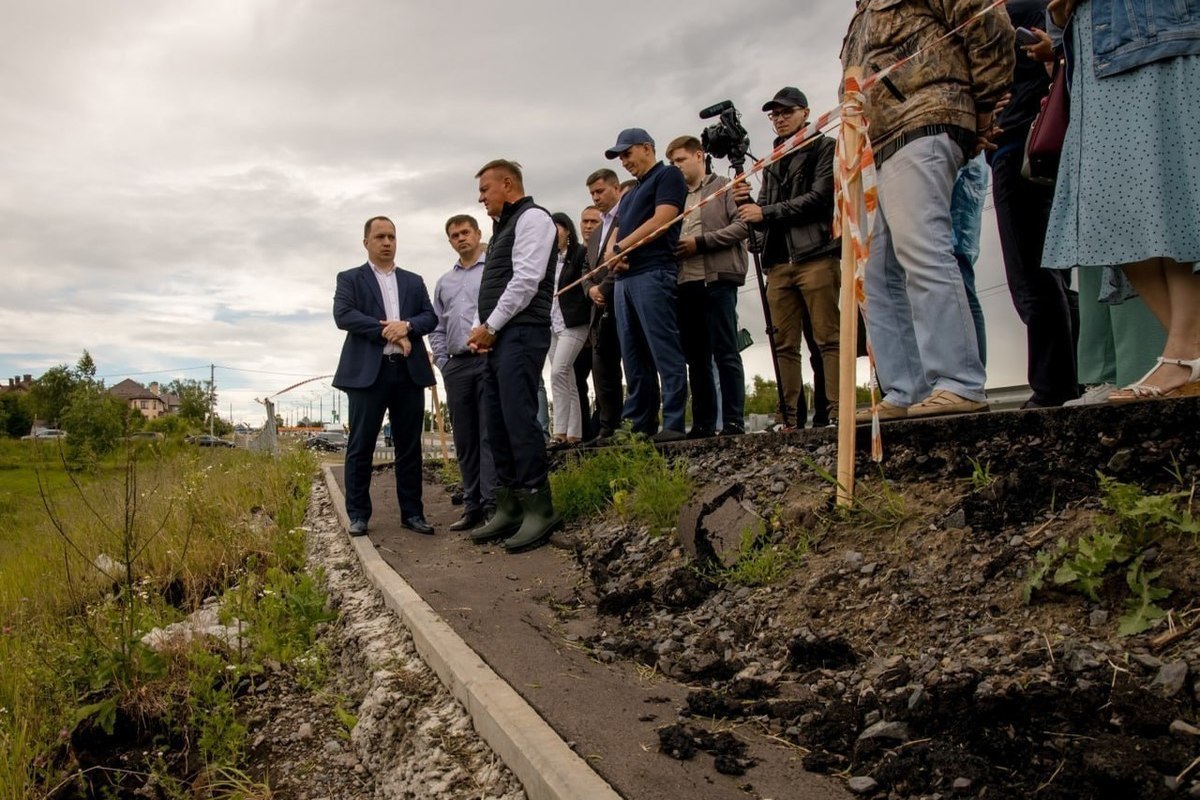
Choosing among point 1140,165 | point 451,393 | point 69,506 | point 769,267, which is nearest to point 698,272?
point 769,267

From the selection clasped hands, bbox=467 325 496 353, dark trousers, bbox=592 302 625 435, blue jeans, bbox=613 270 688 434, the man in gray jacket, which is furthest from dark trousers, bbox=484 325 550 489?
dark trousers, bbox=592 302 625 435

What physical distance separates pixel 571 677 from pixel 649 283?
11.3 ft

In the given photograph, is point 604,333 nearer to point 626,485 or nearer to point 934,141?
point 626,485

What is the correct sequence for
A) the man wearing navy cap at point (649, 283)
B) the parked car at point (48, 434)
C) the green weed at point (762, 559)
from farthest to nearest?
the man wearing navy cap at point (649, 283) < the parked car at point (48, 434) < the green weed at point (762, 559)

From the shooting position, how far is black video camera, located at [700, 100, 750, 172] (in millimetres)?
6672

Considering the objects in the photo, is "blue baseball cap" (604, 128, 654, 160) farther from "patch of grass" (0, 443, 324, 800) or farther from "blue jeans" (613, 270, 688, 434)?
"patch of grass" (0, 443, 324, 800)

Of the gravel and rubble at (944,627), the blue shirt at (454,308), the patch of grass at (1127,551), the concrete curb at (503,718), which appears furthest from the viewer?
the blue shirt at (454,308)

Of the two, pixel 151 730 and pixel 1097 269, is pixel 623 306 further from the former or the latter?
pixel 151 730

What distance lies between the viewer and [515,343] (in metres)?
5.65

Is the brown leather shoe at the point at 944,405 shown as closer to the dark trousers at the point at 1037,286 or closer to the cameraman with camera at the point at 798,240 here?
the dark trousers at the point at 1037,286

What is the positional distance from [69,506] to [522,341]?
520cm

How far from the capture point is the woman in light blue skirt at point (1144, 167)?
2.87 meters

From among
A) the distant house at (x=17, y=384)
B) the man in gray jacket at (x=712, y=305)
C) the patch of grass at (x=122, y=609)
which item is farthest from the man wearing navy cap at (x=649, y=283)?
the distant house at (x=17, y=384)

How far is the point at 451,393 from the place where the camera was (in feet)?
21.9
